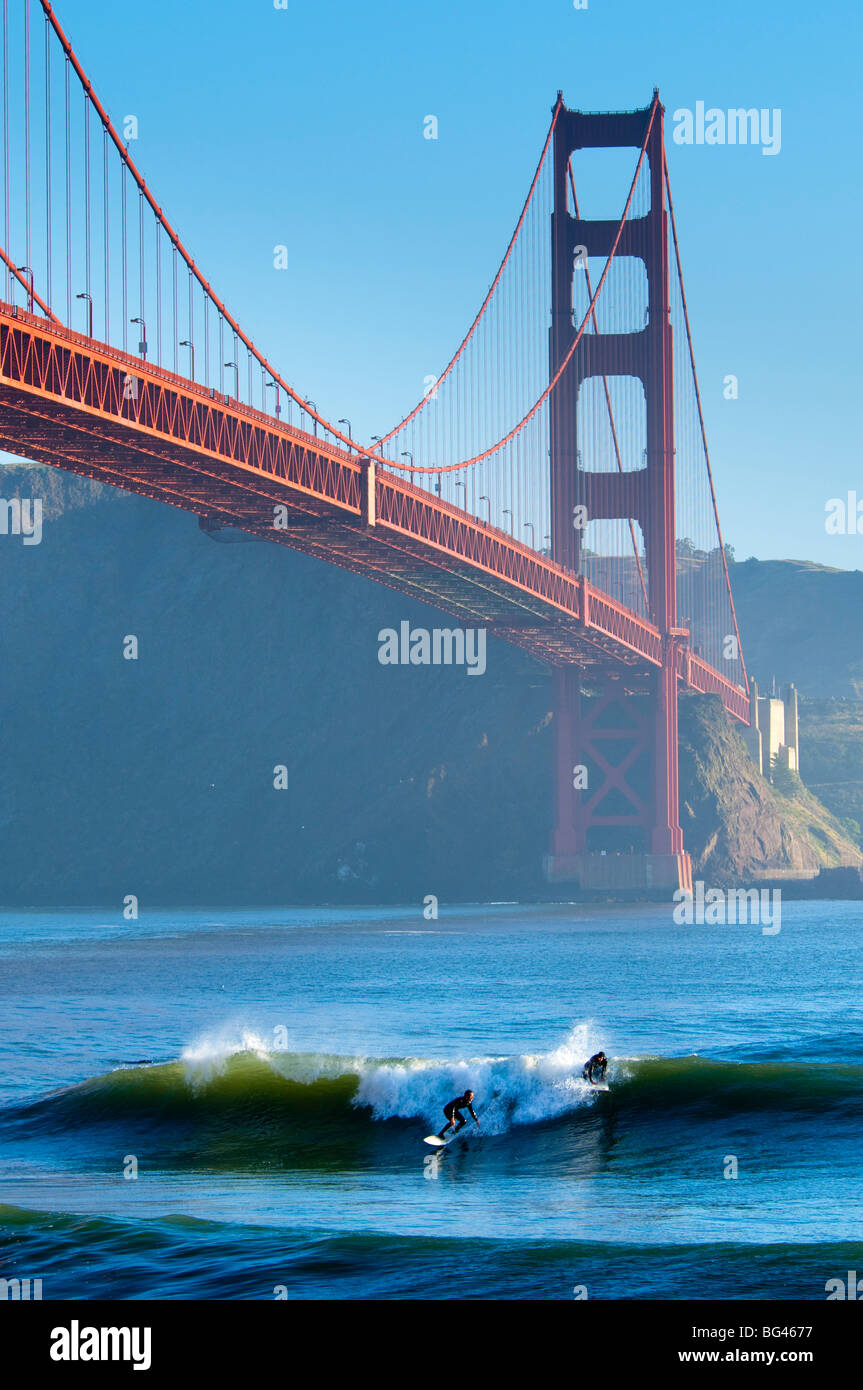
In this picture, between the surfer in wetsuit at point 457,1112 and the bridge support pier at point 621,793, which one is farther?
the bridge support pier at point 621,793

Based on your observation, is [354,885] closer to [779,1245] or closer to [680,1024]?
[680,1024]

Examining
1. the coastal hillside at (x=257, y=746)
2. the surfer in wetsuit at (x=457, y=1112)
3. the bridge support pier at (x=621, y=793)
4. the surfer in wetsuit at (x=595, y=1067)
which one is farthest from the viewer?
the coastal hillside at (x=257, y=746)

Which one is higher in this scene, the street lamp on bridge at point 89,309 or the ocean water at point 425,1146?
the street lamp on bridge at point 89,309

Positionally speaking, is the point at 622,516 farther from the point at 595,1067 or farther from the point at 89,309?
the point at 595,1067

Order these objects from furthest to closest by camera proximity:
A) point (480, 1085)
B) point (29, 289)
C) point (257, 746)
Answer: point (257, 746) < point (29, 289) < point (480, 1085)

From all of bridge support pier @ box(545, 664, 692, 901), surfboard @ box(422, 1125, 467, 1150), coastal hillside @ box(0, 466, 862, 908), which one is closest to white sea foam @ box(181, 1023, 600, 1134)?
surfboard @ box(422, 1125, 467, 1150)

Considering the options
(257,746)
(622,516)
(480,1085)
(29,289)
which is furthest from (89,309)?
(257,746)

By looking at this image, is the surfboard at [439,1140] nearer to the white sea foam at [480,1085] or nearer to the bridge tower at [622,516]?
the white sea foam at [480,1085]

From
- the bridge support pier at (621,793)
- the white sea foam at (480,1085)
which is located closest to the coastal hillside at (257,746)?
the bridge support pier at (621,793)
